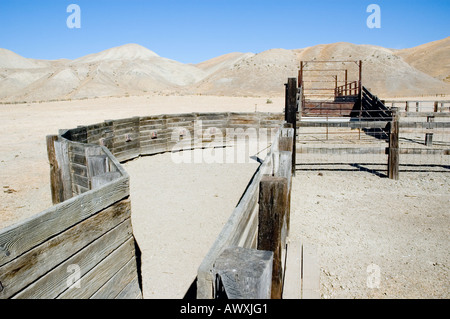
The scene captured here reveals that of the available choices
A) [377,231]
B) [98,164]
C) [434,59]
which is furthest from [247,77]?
[98,164]

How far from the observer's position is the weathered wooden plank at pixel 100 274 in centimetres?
248

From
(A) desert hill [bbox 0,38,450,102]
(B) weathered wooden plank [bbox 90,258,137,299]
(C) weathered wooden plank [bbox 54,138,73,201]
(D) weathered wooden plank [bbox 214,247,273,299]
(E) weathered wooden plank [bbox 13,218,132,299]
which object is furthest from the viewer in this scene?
(A) desert hill [bbox 0,38,450,102]

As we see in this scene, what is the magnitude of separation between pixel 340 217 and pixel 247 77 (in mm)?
62632

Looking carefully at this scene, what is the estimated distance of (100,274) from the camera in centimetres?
279

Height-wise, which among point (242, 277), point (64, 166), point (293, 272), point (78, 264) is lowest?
point (293, 272)

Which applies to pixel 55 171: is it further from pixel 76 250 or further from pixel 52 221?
pixel 52 221

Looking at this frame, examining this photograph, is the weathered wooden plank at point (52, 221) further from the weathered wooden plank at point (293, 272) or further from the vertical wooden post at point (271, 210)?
the weathered wooden plank at point (293, 272)

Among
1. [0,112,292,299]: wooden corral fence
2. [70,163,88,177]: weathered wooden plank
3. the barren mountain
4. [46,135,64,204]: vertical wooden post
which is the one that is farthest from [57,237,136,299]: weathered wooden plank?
the barren mountain

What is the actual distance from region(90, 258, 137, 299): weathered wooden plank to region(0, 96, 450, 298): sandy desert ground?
74 cm

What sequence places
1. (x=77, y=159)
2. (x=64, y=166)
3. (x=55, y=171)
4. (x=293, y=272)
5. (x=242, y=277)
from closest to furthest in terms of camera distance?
(x=242, y=277)
(x=293, y=272)
(x=77, y=159)
(x=64, y=166)
(x=55, y=171)

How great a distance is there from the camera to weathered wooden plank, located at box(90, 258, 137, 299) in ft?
9.26

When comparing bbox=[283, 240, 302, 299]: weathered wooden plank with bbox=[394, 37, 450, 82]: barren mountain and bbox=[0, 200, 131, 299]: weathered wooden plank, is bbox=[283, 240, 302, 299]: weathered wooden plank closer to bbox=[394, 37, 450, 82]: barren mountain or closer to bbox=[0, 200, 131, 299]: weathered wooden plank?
bbox=[0, 200, 131, 299]: weathered wooden plank

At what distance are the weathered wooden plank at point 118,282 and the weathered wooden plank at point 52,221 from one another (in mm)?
671
